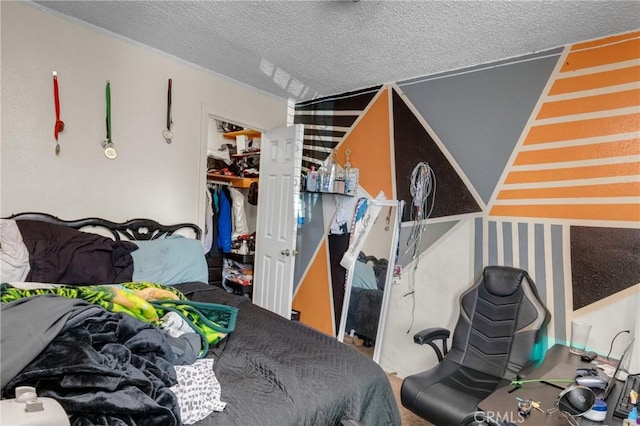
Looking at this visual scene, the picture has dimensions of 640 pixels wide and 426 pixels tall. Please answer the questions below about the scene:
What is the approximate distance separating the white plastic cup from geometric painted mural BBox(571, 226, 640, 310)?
13 centimetres

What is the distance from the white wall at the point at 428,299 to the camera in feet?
8.30

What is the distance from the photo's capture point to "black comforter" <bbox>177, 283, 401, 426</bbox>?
3.66 feet

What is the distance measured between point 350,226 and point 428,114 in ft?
3.93

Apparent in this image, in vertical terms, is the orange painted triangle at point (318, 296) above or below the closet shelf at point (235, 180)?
below

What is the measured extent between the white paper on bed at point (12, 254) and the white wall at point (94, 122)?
0.32m

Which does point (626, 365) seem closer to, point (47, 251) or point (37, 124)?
point (47, 251)

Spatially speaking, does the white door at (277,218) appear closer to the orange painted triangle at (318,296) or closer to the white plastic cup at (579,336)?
the orange painted triangle at (318,296)

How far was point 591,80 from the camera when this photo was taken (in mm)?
2043

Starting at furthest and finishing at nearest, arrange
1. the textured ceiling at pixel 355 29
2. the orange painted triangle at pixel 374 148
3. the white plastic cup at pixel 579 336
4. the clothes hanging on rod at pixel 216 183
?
the clothes hanging on rod at pixel 216 183, the orange painted triangle at pixel 374 148, the white plastic cup at pixel 579 336, the textured ceiling at pixel 355 29

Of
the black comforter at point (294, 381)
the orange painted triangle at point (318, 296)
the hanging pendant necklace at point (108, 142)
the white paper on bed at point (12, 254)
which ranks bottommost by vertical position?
the orange painted triangle at point (318, 296)

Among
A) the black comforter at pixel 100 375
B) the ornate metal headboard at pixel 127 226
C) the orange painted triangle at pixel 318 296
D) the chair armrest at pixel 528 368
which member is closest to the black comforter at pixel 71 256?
the ornate metal headboard at pixel 127 226

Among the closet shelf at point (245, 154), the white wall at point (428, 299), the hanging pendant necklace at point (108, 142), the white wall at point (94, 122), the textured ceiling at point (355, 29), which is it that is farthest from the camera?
the closet shelf at point (245, 154)

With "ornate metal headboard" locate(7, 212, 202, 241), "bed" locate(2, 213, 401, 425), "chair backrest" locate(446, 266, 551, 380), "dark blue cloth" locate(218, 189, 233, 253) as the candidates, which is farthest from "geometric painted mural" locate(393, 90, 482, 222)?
"dark blue cloth" locate(218, 189, 233, 253)

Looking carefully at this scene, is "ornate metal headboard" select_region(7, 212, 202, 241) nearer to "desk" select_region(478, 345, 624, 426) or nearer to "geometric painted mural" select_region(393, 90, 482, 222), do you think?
"geometric painted mural" select_region(393, 90, 482, 222)
